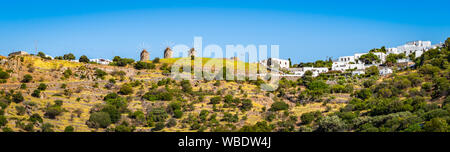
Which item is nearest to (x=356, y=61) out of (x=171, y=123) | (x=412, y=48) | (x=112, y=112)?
(x=412, y=48)

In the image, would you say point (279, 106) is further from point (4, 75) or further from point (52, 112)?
point (4, 75)

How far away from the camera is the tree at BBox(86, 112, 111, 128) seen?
135 feet

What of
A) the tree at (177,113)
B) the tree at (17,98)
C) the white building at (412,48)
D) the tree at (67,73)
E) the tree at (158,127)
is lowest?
the tree at (158,127)

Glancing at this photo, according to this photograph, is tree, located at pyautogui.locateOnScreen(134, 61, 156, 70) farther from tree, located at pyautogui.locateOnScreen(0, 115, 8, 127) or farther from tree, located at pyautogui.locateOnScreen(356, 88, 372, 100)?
tree, located at pyautogui.locateOnScreen(356, 88, 372, 100)

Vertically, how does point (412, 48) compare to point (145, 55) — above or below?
above

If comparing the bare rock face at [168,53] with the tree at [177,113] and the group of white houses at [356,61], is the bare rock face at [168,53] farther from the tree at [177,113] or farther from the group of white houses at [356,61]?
the tree at [177,113]

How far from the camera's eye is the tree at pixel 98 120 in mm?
41125

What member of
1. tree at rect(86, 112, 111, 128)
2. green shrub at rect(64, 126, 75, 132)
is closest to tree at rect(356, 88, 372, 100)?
tree at rect(86, 112, 111, 128)

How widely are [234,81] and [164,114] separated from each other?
1550 centimetres

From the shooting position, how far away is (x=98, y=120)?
41.5 metres

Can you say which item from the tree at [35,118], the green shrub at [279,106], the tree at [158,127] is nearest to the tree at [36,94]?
the tree at [35,118]

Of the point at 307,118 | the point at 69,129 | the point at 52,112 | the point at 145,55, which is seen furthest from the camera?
the point at 145,55

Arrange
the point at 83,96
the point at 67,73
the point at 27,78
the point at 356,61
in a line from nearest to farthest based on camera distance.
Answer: the point at 83,96 < the point at 27,78 < the point at 67,73 < the point at 356,61

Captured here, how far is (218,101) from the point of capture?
160ft
